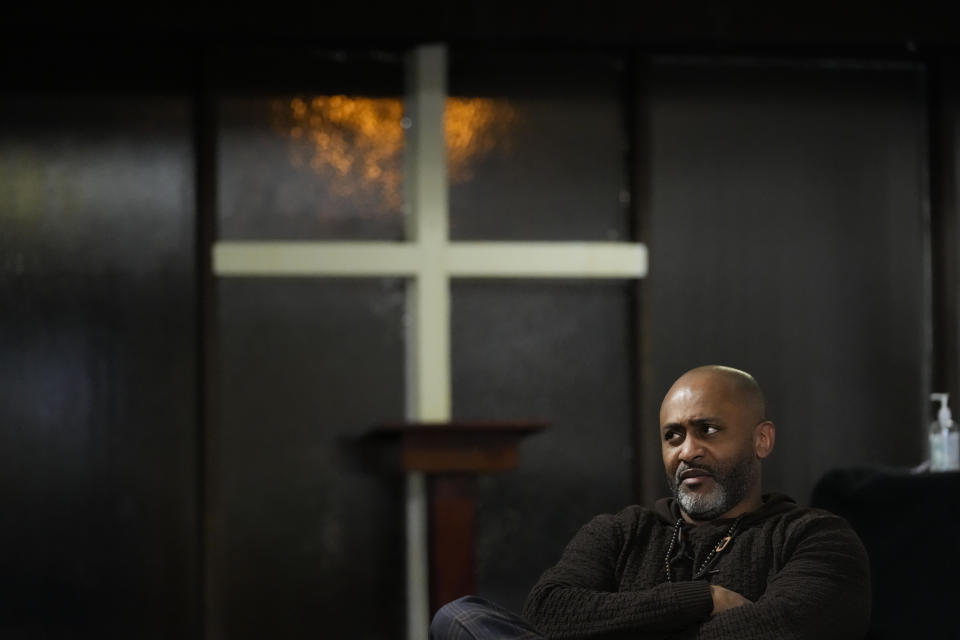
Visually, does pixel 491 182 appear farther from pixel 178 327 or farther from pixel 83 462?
pixel 83 462

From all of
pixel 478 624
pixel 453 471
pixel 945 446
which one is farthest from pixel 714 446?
pixel 453 471

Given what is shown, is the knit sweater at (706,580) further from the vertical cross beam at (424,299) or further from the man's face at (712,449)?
the vertical cross beam at (424,299)

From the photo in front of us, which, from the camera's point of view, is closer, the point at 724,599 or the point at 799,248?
the point at 724,599

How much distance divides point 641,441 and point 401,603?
2.77 feet

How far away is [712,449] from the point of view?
2.52 metres

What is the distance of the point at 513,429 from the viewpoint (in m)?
4.10

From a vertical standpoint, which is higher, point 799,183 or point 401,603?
point 799,183

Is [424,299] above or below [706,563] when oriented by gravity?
above

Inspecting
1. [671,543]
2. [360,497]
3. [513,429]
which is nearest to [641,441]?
[513,429]

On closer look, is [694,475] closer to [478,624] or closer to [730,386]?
[730,386]

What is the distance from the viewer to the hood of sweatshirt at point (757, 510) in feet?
8.25

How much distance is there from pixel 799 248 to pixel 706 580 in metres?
2.29

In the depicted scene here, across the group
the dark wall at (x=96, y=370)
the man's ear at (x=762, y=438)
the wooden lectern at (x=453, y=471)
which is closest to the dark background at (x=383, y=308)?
the dark wall at (x=96, y=370)

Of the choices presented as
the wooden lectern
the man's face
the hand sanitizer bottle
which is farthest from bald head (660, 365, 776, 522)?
the wooden lectern
